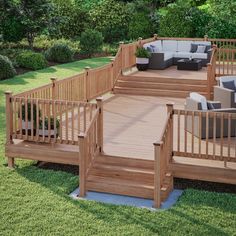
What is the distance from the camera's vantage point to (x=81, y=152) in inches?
368

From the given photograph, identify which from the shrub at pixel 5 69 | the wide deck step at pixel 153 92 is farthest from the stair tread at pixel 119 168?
the shrub at pixel 5 69

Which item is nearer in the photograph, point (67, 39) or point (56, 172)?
point (56, 172)

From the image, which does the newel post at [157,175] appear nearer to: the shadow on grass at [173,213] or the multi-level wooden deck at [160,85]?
the shadow on grass at [173,213]

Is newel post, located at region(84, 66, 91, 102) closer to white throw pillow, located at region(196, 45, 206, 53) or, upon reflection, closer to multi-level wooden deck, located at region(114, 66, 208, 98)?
multi-level wooden deck, located at region(114, 66, 208, 98)

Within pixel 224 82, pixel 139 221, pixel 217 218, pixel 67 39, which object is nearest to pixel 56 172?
pixel 139 221

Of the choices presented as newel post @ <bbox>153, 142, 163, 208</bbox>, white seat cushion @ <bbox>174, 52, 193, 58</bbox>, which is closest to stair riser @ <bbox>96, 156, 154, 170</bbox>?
newel post @ <bbox>153, 142, 163, 208</bbox>

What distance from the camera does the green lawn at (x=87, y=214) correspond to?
803 cm

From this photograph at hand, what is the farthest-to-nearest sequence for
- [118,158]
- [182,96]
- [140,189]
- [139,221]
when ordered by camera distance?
[182,96] → [118,158] → [140,189] → [139,221]

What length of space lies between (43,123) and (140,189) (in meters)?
2.26

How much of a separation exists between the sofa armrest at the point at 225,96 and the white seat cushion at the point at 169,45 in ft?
25.8

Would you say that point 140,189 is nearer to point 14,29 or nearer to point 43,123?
point 43,123

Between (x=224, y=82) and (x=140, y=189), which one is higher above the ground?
(x=224, y=82)

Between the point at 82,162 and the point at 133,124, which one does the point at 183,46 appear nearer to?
the point at 133,124

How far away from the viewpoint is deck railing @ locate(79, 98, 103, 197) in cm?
938
